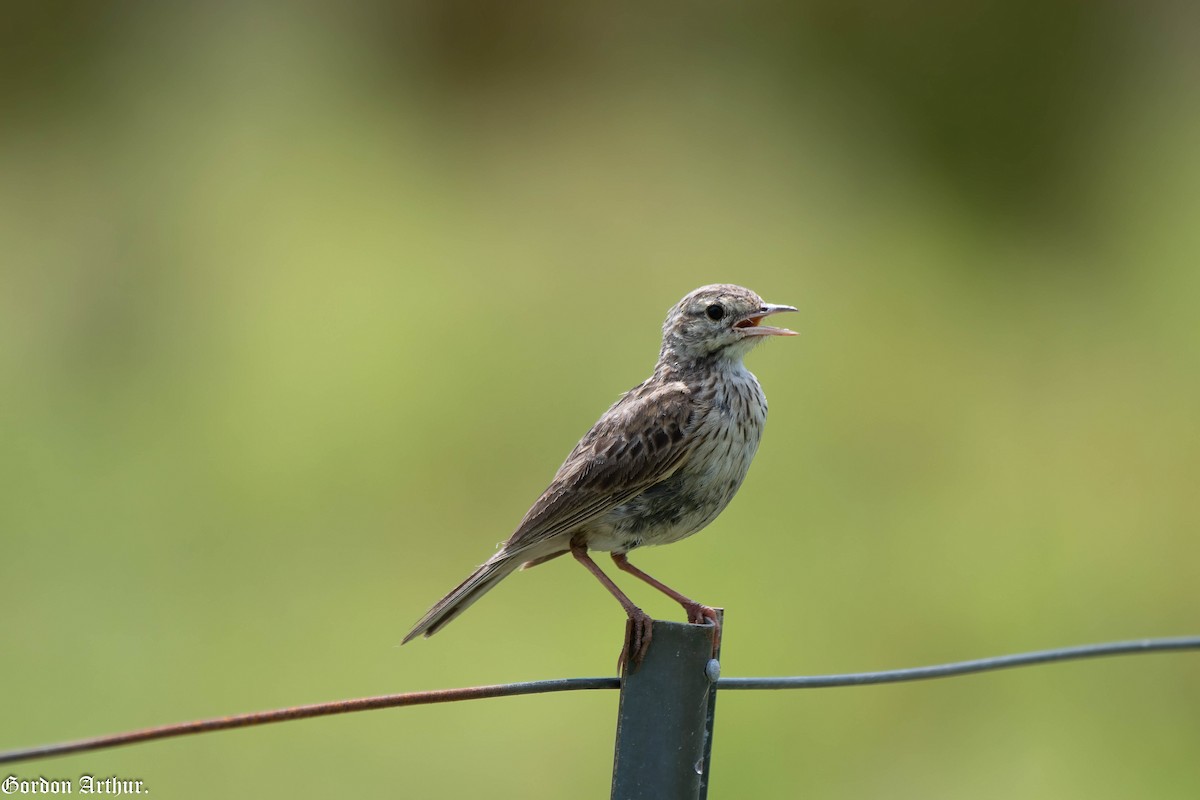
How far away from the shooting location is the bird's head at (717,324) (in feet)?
18.3

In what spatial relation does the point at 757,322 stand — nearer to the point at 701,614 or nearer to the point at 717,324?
the point at 717,324

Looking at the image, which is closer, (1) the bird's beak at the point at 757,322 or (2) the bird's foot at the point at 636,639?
(2) the bird's foot at the point at 636,639

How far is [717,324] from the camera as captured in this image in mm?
5594

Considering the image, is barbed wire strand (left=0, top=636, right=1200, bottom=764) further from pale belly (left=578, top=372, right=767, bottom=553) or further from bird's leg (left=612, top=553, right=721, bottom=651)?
pale belly (left=578, top=372, right=767, bottom=553)

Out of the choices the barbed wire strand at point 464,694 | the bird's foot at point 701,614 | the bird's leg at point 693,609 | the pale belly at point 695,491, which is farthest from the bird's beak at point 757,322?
the barbed wire strand at point 464,694

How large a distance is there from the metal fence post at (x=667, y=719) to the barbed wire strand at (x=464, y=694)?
0.31 feet

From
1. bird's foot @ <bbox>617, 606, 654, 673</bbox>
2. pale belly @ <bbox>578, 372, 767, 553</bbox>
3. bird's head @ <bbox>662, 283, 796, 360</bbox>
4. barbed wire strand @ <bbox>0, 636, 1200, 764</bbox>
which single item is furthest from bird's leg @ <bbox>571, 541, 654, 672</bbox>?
bird's head @ <bbox>662, 283, 796, 360</bbox>

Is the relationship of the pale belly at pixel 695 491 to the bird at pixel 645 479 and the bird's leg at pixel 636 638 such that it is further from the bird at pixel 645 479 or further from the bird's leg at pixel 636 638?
the bird's leg at pixel 636 638

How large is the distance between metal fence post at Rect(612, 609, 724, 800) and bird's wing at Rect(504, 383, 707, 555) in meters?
1.59

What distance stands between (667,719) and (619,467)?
5.60 ft

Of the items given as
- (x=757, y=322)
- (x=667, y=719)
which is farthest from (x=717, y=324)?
(x=667, y=719)

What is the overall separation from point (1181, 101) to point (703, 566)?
7.84 metres

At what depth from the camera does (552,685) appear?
11.4ft

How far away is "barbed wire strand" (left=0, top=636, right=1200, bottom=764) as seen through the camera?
3002 mm
